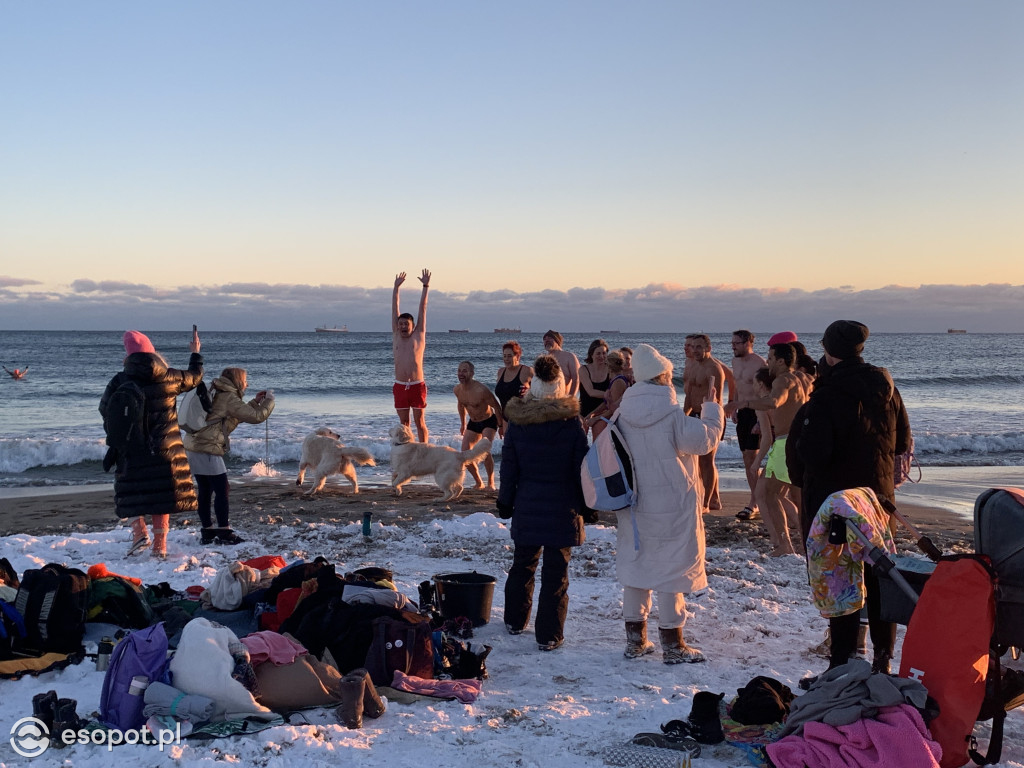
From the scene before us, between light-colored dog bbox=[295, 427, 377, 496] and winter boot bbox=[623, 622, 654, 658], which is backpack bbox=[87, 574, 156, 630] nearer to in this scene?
winter boot bbox=[623, 622, 654, 658]

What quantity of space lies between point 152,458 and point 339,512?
2900 mm

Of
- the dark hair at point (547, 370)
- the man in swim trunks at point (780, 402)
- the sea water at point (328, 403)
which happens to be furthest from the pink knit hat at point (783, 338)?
the sea water at point (328, 403)

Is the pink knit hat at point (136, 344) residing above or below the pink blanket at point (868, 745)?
above

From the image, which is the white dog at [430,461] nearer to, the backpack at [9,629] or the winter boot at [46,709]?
the backpack at [9,629]

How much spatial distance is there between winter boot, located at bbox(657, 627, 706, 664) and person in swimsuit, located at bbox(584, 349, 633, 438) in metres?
3.27

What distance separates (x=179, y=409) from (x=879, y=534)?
5947 millimetres

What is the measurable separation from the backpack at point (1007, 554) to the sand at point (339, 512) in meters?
3.95

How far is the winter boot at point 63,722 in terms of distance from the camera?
349 centimetres

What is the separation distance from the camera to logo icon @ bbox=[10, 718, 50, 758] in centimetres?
343

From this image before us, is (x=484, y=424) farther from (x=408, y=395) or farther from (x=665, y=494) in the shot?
(x=665, y=494)

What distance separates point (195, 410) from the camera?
23.9ft

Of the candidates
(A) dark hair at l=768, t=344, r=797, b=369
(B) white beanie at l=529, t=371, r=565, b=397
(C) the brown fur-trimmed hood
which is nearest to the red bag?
(C) the brown fur-trimmed hood

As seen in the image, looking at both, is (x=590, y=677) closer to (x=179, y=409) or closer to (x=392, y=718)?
(x=392, y=718)

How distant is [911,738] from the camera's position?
3.14 metres
